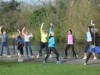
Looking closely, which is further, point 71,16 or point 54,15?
point 54,15

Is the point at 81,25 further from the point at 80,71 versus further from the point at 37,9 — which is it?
the point at 80,71

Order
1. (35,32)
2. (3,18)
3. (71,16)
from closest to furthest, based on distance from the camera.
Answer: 1. (71,16)
2. (35,32)
3. (3,18)

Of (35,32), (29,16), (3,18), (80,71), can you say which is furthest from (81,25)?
(3,18)

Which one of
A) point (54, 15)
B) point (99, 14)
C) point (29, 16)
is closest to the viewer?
point (99, 14)

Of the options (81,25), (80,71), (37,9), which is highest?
(37,9)

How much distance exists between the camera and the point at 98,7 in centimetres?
4828

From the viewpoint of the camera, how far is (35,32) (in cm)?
6481

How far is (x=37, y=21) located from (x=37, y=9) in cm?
272

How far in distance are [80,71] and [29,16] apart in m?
60.5

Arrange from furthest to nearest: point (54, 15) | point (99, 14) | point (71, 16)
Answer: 1. point (54, 15)
2. point (71, 16)
3. point (99, 14)

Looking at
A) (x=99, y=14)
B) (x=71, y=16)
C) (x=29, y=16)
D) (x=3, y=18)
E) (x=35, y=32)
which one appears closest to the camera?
(x=99, y=14)

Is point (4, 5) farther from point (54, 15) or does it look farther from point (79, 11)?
point (79, 11)

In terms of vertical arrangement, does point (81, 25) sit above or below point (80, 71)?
above

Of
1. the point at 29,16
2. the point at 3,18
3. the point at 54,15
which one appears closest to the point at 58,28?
the point at 54,15
